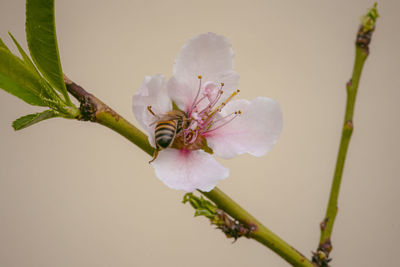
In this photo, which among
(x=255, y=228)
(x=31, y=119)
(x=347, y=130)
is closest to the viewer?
(x=31, y=119)

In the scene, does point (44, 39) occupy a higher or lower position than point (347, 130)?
lower

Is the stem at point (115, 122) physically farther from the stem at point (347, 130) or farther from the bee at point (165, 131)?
the stem at point (347, 130)

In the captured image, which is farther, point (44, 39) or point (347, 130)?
point (347, 130)

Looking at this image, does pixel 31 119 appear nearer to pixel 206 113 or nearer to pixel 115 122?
pixel 115 122

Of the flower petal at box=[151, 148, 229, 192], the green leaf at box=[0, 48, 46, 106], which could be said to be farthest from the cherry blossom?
the green leaf at box=[0, 48, 46, 106]

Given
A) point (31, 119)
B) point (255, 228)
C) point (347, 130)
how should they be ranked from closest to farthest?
point (31, 119)
point (255, 228)
point (347, 130)

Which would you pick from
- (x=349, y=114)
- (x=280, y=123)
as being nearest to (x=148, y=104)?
(x=280, y=123)

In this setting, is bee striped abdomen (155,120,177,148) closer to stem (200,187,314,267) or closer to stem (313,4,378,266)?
stem (200,187,314,267)

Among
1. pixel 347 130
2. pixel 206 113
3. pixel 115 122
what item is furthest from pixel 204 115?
pixel 347 130

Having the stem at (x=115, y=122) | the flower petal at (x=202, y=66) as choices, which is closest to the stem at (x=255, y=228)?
the stem at (x=115, y=122)
